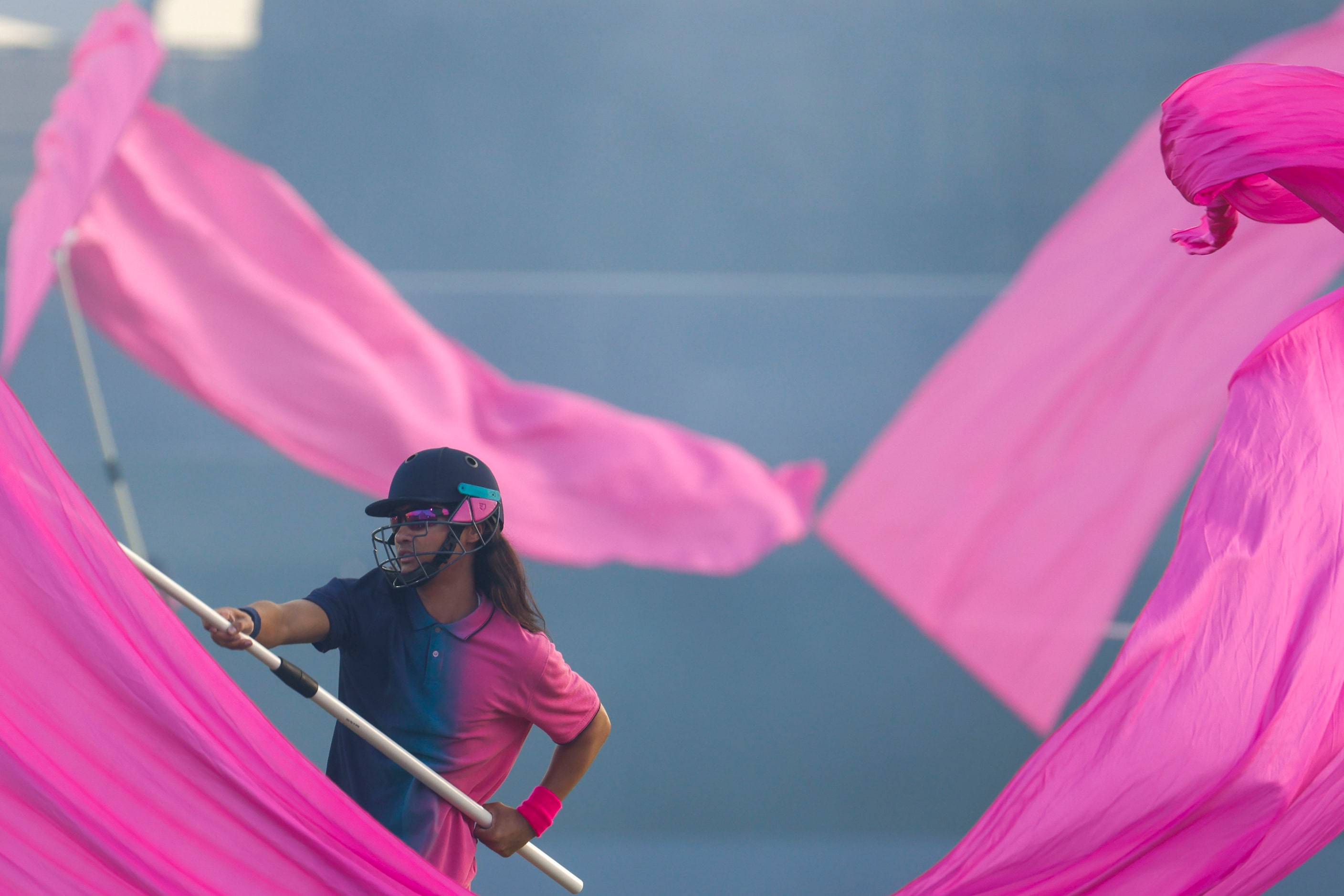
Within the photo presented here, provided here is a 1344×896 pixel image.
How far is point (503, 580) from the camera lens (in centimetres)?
147

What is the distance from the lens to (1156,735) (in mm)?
1436

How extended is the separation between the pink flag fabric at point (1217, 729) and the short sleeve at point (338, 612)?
0.74 m

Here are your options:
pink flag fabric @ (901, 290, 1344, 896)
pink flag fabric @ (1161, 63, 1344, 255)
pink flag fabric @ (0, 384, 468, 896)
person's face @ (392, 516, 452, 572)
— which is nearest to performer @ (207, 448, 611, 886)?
person's face @ (392, 516, 452, 572)

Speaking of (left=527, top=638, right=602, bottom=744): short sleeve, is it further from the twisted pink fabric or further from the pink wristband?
the twisted pink fabric

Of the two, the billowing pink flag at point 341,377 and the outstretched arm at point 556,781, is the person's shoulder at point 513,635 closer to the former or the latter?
the outstretched arm at point 556,781

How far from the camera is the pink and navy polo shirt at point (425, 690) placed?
4.71 feet

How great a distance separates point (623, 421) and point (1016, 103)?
1.86 meters

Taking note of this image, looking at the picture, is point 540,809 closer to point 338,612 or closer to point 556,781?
point 556,781

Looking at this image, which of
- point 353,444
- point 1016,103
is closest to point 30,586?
point 353,444

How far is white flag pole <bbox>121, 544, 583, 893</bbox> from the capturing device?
52.9 inches

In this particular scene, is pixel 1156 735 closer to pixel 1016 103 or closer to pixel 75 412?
pixel 1016 103

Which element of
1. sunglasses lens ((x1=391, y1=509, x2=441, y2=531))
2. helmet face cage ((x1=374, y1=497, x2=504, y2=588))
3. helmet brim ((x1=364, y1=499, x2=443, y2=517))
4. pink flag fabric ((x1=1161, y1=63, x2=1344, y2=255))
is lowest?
helmet face cage ((x1=374, y1=497, x2=504, y2=588))

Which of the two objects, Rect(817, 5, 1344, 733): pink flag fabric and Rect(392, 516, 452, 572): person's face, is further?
Rect(817, 5, 1344, 733): pink flag fabric

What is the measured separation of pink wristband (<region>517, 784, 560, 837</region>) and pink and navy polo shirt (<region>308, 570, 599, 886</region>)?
0.08 metres
